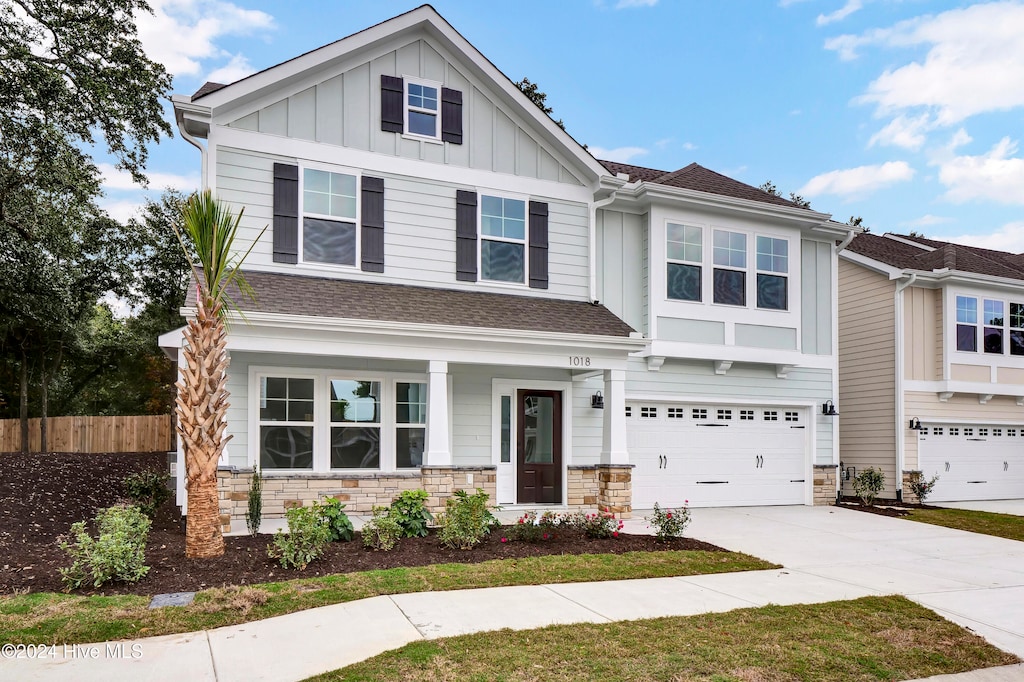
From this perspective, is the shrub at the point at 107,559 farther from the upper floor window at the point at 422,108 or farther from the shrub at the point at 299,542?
the upper floor window at the point at 422,108

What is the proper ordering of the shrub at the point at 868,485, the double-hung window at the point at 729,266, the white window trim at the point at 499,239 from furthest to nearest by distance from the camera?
the shrub at the point at 868,485, the double-hung window at the point at 729,266, the white window trim at the point at 499,239

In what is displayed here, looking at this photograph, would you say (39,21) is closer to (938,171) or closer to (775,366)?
(775,366)

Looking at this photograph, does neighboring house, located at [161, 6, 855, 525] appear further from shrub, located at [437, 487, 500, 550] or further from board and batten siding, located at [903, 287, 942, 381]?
board and batten siding, located at [903, 287, 942, 381]

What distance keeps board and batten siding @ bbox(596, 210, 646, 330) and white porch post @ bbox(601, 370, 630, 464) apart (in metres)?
1.95

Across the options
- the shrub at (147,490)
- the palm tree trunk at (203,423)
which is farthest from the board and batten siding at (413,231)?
the shrub at (147,490)

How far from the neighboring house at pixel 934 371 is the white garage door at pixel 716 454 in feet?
9.70

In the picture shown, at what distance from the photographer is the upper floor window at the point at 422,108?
12.6 m

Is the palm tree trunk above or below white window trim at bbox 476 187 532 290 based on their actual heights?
below

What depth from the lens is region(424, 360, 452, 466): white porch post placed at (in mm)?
10914

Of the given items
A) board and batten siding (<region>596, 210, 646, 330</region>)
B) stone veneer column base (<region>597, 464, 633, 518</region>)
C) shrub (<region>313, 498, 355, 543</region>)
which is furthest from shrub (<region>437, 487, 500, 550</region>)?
board and batten siding (<region>596, 210, 646, 330</region>)

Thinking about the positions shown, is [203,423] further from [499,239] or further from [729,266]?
[729,266]

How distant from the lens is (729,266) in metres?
14.5

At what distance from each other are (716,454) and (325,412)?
7720mm

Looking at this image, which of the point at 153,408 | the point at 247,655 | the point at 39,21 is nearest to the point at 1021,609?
the point at 247,655
